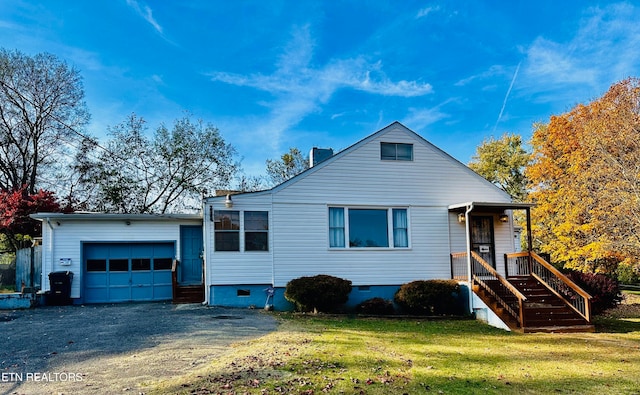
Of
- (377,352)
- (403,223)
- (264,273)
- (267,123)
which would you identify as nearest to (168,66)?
(267,123)

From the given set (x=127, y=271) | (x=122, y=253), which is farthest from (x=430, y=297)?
(x=122, y=253)

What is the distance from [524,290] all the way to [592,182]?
7.67m

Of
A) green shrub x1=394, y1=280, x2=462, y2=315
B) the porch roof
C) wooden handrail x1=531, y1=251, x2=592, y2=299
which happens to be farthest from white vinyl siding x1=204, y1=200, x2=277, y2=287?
wooden handrail x1=531, y1=251, x2=592, y2=299

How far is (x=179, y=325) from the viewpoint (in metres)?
9.20

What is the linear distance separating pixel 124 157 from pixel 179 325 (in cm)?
1922

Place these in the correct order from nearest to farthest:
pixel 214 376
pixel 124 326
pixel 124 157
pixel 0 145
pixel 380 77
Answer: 1. pixel 214 376
2. pixel 124 326
3. pixel 380 77
4. pixel 0 145
5. pixel 124 157

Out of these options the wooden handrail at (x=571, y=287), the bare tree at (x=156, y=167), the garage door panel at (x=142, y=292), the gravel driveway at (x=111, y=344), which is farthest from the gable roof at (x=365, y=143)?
the bare tree at (x=156, y=167)

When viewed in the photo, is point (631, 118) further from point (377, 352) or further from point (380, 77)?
point (377, 352)

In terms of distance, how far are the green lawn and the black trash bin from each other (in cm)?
793

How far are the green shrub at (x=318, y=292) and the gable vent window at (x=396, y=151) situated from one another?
441 cm

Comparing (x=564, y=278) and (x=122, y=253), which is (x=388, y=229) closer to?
(x=564, y=278)

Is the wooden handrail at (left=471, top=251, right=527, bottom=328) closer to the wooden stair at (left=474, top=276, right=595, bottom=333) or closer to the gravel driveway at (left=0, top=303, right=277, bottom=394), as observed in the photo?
the wooden stair at (left=474, top=276, right=595, bottom=333)

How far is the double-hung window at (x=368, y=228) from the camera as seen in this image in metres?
13.2

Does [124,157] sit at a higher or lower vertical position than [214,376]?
higher
